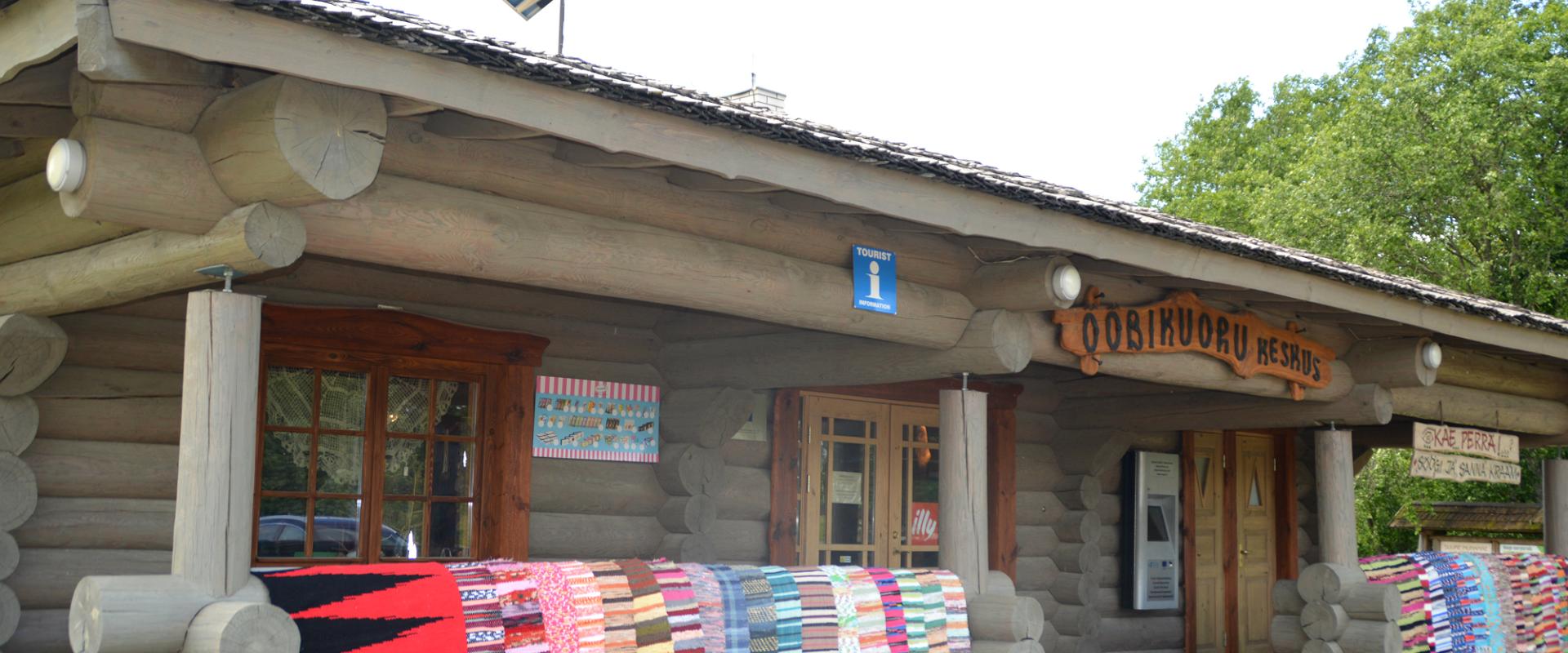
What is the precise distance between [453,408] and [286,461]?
2.96ft

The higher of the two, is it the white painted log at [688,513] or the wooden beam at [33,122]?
the wooden beam at [33,122]

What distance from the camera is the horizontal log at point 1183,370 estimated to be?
23.6 ft

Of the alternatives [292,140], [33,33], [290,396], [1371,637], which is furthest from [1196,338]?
[33,33]

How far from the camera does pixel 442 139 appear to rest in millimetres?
4906

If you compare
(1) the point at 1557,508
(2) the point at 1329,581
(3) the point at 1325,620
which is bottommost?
(3) the point at 1325,620

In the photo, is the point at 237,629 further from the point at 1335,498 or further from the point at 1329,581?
the point at 1335,498

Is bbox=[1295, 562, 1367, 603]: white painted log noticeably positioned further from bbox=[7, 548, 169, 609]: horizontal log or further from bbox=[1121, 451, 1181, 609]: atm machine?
bbox=[7, 548, 169, 609]: horizontal log

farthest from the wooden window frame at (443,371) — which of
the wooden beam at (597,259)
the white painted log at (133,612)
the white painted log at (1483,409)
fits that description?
the white painted log at (1483,409)

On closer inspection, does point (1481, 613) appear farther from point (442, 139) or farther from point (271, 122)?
point (271, 122)

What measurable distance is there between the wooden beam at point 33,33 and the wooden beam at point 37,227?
3.52ft

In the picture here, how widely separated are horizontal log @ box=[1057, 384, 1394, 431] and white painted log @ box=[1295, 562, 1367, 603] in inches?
→ 37.3

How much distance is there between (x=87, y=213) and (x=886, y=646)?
3659 mm

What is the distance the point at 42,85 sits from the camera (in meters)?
4.49

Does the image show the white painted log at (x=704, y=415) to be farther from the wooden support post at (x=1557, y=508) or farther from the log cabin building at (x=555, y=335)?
the wooden support post at (x=1557, y=508)
